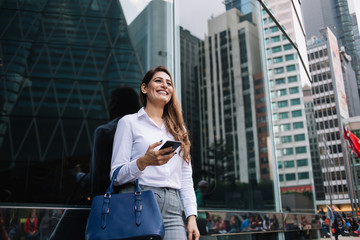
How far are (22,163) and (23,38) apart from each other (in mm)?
8253

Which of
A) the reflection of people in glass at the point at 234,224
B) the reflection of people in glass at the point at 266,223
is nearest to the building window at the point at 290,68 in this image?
the reflection of people in glass at the point at 266,223

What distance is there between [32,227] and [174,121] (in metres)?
0.86

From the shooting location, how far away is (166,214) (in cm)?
124

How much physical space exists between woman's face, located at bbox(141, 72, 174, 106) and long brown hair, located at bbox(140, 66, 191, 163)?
3 cm

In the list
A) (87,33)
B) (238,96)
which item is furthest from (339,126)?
(238,96)

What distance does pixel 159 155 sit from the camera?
1109 millimetres

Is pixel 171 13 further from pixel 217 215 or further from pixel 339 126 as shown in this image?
pixel 339 126

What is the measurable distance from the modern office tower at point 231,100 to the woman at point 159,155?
5247mm

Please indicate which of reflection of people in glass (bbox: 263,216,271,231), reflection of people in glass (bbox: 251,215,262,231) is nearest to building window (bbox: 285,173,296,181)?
reflection of people in glass (bbox: 263,216,271,231)

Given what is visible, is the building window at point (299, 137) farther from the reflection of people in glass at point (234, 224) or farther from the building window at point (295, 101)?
the reflection of people in glass at point (234, 224)

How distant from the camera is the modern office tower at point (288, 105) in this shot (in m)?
6.02

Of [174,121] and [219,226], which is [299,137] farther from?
[174,121]

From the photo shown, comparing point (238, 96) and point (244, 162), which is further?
point (238, 96)

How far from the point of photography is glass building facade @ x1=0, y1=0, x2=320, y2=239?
12.4ft
